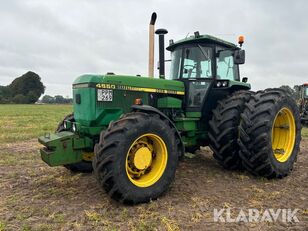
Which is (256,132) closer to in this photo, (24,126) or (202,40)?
(202,40)

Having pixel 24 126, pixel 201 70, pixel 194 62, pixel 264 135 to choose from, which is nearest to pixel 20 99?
pixel 24 126

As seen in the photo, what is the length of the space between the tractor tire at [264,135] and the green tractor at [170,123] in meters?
0.02

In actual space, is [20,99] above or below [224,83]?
below

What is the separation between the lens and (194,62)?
640 cm

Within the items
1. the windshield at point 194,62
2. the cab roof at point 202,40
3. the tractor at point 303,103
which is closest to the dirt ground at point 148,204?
the windshield at point 194,62

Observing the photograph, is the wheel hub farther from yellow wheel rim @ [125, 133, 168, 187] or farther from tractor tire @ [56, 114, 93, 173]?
tractor tire @ [56, 114, 93, 173]

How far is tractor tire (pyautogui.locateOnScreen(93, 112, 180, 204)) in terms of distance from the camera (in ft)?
13.7

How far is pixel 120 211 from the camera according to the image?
4.17 m

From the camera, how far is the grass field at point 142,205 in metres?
3.79

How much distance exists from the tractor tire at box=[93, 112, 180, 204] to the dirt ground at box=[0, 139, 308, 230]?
22cm

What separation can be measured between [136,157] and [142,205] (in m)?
0.69

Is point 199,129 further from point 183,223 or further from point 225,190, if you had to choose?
point 183,223

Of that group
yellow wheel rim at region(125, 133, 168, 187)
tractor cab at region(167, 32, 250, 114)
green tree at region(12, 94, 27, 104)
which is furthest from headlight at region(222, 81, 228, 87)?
green tree at region(12, 94, 27, 104)

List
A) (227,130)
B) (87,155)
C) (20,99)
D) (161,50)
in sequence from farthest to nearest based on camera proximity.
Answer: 1. (20,99)
2. (161,50)
3. (227,130)
4. (87,155)
